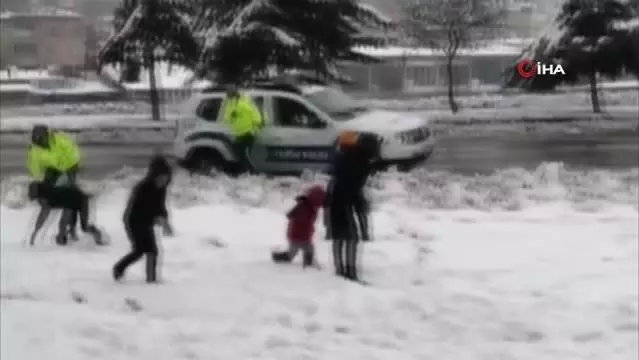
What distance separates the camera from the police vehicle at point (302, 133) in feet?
6.12

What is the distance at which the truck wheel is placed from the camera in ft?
6.26

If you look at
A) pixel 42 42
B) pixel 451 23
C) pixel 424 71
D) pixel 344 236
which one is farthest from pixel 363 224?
pixel 42 42

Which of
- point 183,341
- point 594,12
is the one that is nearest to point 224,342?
point 183,341

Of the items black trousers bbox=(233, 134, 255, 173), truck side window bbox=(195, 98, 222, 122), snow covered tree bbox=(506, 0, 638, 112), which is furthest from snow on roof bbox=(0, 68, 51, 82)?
snow covered tree bbox=(506, 0, 638, 112)

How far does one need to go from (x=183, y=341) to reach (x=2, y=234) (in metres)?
0.51

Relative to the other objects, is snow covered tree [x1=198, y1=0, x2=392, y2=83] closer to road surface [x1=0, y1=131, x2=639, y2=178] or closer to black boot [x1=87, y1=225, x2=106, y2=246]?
road surface [x1=0, y1=131, x2=639, y2=178]

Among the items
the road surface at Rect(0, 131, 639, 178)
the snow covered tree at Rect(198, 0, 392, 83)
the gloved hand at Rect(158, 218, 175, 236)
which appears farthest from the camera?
the gloved hand at Rect(158, 218, 175, 236)

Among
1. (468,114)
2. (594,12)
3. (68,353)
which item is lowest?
(68,353)

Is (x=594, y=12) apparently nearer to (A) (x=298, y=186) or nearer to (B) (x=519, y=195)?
(B) (x=519, y=195)

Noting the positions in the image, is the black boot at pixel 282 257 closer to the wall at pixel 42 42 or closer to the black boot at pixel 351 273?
the black boot at pixel 351 273

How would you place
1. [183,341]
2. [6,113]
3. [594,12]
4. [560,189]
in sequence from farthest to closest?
[560,189] < [6,113] < [183,341] < [594,12]

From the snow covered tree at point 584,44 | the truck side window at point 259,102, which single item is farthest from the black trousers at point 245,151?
the snow covered tree at point 584,44

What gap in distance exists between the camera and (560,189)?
2.09 meters

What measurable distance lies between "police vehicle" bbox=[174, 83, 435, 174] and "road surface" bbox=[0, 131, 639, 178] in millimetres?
68
